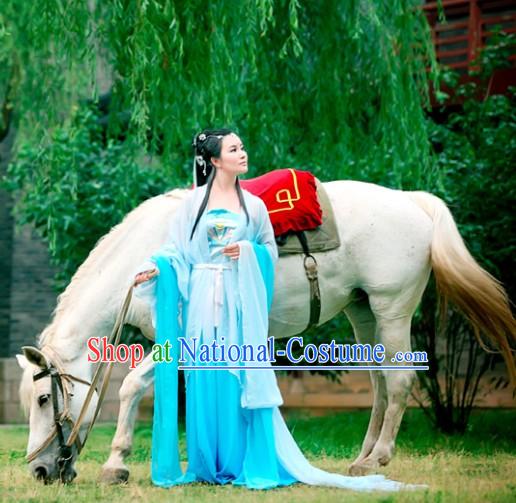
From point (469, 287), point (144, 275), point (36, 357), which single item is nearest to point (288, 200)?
point (144, 275)

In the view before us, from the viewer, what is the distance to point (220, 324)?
202 inches

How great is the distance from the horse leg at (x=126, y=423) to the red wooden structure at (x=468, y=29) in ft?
22.1

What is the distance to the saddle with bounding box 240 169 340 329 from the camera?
18.4ft

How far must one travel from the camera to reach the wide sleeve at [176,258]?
5148 millimetres

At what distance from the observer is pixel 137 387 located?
528 cm

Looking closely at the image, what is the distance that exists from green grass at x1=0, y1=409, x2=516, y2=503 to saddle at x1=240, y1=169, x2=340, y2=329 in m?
1.20

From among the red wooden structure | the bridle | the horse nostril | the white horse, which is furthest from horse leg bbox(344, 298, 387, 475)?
the red wooden structure

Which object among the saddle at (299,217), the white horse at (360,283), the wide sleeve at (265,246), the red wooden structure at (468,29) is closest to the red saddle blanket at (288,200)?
the saddle at (299,217)

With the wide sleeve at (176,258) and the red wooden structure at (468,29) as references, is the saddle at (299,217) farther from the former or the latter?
the red wooden structure at (468,29)

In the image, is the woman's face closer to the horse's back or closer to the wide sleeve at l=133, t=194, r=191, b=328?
the wide sleeve at l=133, t=194, r=191, b=328

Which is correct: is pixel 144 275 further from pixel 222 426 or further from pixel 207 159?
pixel 222 426

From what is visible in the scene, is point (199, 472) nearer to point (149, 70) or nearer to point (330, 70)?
point (149, 70)

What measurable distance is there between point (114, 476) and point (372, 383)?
164cm

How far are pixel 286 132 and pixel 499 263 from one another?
206 centimetres
